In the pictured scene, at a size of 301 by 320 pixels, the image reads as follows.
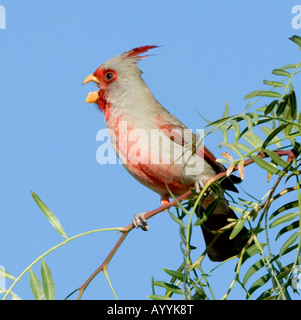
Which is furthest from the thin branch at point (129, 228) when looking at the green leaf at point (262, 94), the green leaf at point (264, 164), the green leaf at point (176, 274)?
the green leaf at point (262, 94)

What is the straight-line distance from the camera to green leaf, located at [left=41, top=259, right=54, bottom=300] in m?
2.67

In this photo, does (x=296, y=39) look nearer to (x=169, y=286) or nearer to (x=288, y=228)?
(x=288, y=228)

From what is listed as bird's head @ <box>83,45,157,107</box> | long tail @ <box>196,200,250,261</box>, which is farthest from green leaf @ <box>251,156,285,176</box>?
bird's head @ <box>83,45,157,107</box>

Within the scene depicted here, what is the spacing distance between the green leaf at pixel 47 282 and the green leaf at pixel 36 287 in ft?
0.08

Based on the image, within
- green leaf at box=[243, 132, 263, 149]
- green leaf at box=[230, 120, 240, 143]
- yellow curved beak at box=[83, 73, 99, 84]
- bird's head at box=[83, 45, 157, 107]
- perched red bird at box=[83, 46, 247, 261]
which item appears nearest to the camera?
green leaf at box=[230, 120, 240, 143]

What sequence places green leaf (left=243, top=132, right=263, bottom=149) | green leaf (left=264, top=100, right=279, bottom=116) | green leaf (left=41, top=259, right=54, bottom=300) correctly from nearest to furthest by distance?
1. green leaf (left=41, top=259, right=54, bottom=300)
2. green leaf (left=264, top=100, right=279, bottom=116)
3. green leaf (left=243, top=132, right=263, bottom=149)

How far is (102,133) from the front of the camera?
479cm

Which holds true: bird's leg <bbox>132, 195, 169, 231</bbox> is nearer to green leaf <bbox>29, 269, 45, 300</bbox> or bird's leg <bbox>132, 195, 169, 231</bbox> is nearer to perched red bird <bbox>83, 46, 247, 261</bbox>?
perched red bird <bbox>83, 46, 247, 261</bbox>

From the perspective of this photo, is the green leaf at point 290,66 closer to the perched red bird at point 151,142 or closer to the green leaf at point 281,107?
the green leaf at point 281,107

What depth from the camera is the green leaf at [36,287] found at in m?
2.67

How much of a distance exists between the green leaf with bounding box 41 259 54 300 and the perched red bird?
1.15 meters

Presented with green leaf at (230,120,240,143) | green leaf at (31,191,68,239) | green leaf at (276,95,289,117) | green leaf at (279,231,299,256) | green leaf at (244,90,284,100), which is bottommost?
green leaf at (279,231,299,256)
